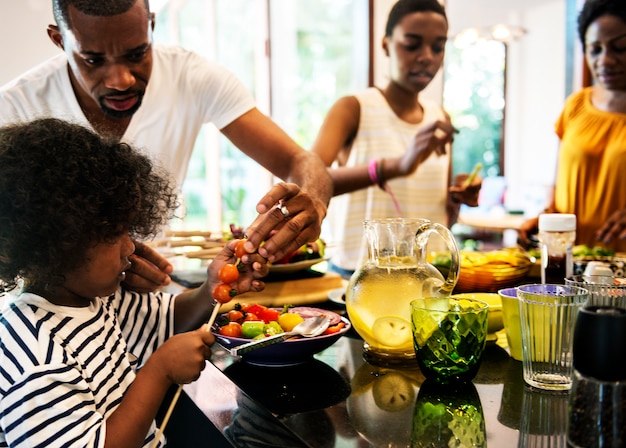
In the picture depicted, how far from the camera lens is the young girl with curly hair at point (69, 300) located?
2.88 ft

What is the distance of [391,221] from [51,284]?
60 centimetres

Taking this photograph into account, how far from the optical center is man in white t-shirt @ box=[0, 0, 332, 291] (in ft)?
4.35

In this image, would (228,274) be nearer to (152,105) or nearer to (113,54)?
(113,54)

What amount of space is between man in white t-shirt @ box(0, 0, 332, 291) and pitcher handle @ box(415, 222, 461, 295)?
32 cm

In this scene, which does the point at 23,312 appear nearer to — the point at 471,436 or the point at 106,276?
the point at 106,276

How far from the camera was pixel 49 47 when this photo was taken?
2984 millimetres

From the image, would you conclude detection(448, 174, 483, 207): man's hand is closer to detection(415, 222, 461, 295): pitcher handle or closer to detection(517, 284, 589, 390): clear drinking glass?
detection(415, 222, 461, 295): pitcher handle

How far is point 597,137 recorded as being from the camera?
2465 mm

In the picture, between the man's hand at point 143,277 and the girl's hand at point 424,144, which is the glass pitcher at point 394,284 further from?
the girl's hand at point 424,144

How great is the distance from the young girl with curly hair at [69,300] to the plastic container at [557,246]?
2.66 feet

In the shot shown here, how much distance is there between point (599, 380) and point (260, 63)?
4.40 metres

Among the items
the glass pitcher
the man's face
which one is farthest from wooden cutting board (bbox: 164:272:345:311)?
the man's face

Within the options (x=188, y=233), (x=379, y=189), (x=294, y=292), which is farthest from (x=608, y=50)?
(x=188, y=233)

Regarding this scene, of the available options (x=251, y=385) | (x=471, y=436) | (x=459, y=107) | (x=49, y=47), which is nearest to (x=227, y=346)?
(x=251, y=385)
